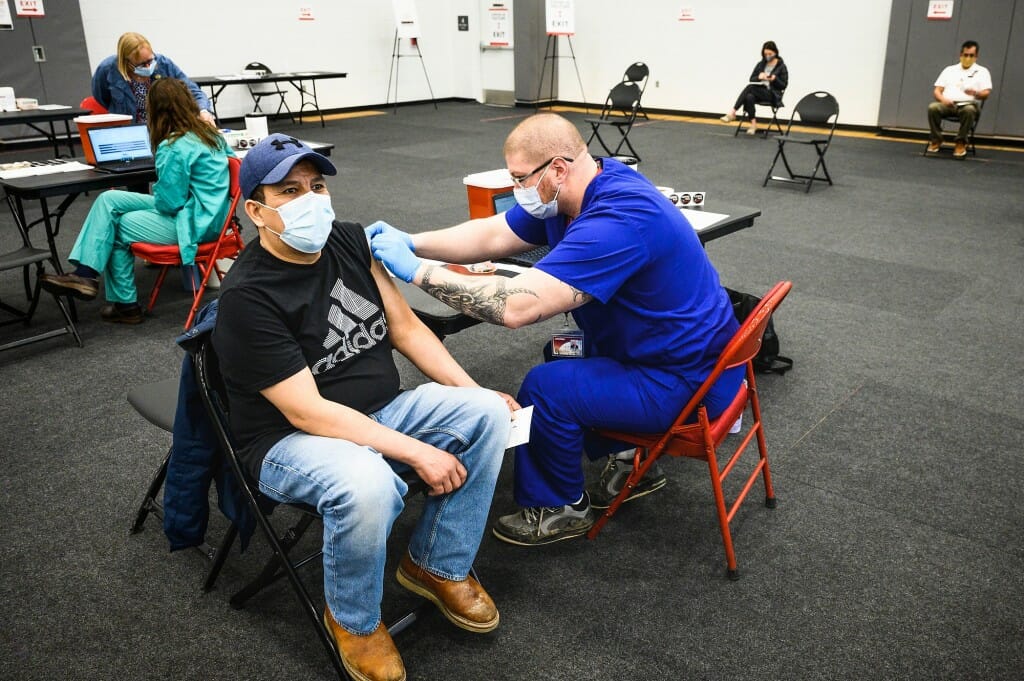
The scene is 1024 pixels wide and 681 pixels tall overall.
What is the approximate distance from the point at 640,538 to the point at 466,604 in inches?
25.2

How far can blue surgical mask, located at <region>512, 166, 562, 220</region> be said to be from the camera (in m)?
2.15

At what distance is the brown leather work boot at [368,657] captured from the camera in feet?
5.79

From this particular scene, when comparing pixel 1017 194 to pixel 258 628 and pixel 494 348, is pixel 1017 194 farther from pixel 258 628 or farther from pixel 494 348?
pixel 258 628

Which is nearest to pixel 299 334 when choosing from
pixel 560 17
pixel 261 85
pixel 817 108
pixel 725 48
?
pixel 817 108

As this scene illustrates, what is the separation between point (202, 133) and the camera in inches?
147

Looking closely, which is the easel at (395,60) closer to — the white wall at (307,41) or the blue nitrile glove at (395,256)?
the white wall at (307,41)

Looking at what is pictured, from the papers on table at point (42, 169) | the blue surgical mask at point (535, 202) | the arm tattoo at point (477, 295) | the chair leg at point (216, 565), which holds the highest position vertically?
the blue surgical mask at point (535, 202)

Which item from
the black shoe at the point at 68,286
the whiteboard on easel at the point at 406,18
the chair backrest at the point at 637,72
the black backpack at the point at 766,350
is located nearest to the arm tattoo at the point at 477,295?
the black backpack at the point at 766,350

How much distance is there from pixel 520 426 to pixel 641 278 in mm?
475

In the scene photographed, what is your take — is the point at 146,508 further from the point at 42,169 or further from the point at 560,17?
the point at 560,17

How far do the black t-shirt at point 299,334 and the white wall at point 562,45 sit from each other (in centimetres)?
872

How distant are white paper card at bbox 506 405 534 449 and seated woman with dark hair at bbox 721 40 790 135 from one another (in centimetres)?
825

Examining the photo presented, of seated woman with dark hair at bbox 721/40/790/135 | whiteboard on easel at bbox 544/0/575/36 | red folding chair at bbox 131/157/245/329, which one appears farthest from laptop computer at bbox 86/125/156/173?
whiteboard on easel at bbox 544/0/575/36

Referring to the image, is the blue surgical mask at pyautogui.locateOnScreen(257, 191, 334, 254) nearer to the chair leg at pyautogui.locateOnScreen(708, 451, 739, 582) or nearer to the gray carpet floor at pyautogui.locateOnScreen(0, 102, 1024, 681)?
the gray carpet floor at pyautogui.locateOnScreen(0, 102, 1024, 681)
